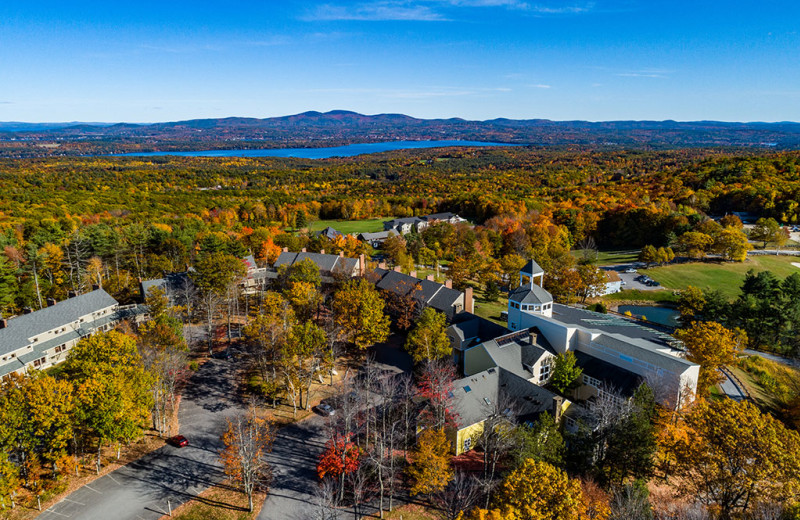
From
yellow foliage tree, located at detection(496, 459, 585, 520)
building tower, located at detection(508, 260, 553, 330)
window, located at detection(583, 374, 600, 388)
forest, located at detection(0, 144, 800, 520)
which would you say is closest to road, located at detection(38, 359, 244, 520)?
forest, located at detection(0, 144, 800, 520)

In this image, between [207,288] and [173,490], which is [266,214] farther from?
[173,490]

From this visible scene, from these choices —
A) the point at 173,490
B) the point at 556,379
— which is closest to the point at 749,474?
the point at 556,379

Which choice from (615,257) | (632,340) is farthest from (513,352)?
(615,257)

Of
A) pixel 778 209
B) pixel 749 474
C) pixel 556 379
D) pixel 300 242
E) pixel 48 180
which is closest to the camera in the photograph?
pixel 749 474

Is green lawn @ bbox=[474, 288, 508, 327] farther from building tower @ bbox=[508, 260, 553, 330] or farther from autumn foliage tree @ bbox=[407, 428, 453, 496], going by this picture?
autumn foliage tree @ bbox=[407, 428, 453, 496]

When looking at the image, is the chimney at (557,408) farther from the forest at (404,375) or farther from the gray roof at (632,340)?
the gray roof at (632,340)

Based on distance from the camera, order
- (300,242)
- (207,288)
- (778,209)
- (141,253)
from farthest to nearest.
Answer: (778,209)
(300,242)
(141,253)
(207,288)
